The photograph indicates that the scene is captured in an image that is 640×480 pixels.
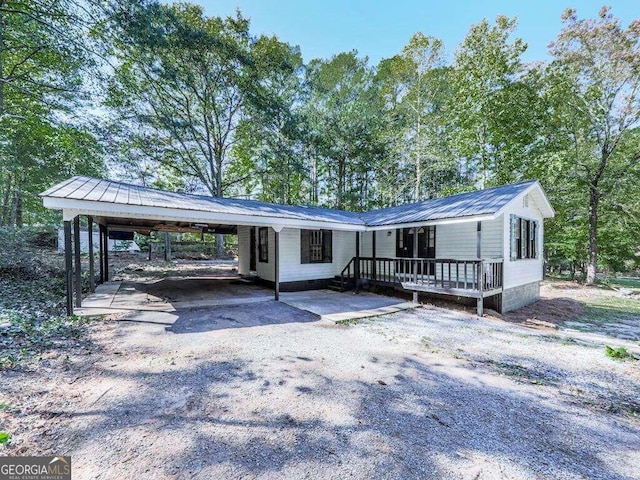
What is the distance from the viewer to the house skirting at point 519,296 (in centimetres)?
848

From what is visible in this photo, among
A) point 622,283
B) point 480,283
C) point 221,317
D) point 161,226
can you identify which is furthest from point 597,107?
point 161,226

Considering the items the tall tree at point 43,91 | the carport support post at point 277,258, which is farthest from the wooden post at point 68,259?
the tall tree at point 43,91

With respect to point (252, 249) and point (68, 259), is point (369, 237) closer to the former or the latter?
point (252, 249)

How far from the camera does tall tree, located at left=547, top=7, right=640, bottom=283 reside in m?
14.1

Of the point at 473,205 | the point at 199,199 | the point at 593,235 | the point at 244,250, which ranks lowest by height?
the point at 244,250

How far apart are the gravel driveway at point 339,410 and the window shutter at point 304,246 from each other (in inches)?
220

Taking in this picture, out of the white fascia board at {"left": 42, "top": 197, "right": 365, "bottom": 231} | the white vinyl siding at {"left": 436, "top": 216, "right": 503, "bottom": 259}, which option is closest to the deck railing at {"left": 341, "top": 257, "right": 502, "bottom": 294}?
the white vinyl siding at {"left": 436, "top": 216, "right": 503, "bottom": 259}

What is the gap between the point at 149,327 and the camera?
555cm

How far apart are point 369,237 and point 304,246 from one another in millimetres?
3108

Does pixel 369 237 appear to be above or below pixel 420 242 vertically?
above

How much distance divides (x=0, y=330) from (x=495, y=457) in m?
7.14

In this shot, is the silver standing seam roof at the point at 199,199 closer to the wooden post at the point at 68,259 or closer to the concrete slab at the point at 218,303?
the wooden post at the point at 68,259

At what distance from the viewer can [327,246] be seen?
11.3m

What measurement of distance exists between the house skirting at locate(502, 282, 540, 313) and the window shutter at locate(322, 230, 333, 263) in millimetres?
5986
